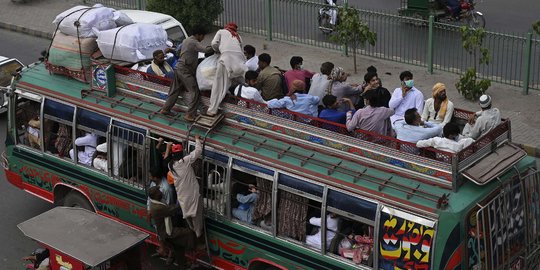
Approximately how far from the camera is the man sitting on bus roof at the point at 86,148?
10805 millimetres

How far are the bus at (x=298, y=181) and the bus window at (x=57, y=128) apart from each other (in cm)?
2

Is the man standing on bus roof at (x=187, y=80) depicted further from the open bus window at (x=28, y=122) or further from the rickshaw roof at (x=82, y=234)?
the open bus window at (x=28, y=122)

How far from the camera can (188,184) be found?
375 inches

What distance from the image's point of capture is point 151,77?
10500 millimetres

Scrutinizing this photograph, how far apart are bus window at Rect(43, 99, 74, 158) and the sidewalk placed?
7.14 metres

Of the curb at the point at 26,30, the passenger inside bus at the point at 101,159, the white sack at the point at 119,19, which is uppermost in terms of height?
the white sack at the point at 119,19

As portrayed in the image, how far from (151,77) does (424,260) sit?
4.25 meters

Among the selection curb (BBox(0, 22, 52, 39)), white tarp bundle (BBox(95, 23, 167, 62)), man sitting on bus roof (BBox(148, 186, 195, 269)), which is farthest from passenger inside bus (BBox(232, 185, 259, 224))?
curb (BBox(0, 22, 52, 39))

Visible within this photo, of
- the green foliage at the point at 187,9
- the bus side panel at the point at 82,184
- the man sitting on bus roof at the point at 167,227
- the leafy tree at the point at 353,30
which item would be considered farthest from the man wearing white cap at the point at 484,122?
the green foliage at the point at 187,9

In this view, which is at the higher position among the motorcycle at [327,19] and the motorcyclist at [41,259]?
the motorcycle at [327,19]

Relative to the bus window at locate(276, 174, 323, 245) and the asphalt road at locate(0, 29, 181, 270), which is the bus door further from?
the asphalt road at locate(0, 29, 181, 270)

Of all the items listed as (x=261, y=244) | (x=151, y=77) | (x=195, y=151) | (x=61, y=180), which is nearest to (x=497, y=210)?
(x=261, y=244)

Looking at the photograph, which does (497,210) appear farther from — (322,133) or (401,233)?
(322,133)

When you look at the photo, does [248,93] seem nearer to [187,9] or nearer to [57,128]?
[57,128]
